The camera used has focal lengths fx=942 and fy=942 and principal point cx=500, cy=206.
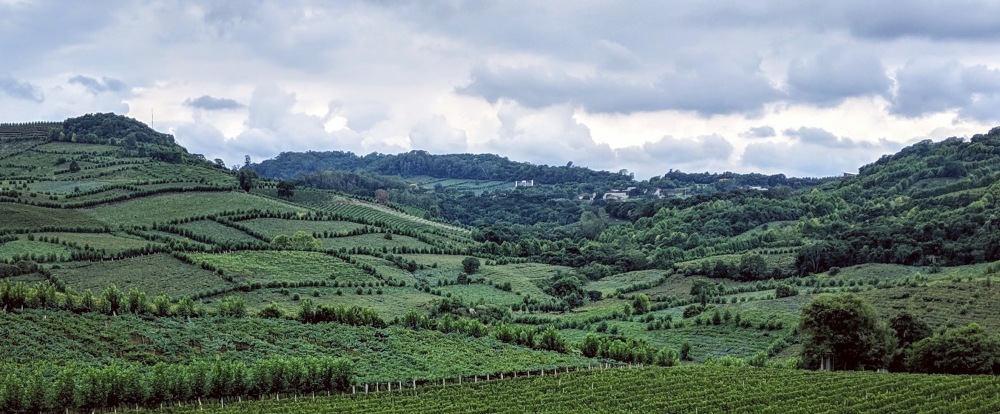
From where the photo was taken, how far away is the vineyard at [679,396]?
58062 mm

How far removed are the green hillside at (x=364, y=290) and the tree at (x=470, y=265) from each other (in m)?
0.22

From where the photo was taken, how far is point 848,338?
8231 cm

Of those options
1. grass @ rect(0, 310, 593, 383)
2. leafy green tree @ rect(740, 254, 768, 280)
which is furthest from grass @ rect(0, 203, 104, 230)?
leafy green tree @ rect(740, 254, 768, 280)

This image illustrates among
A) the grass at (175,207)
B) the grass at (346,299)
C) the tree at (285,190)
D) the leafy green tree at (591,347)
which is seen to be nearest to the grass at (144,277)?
the grass at (346,299)

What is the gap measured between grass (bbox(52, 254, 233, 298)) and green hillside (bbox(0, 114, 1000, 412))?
433mm

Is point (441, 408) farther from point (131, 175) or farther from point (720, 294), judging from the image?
point (131, 175)

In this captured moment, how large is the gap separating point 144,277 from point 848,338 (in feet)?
252

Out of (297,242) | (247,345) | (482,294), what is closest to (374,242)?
(297,242)

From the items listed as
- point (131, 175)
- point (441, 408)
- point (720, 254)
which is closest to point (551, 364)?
point (441, 408)

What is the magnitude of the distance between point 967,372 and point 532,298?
6286 centimetres

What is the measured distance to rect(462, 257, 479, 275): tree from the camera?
14388 centimetres

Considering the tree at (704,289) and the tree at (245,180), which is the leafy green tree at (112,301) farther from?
the tree at (245,180)

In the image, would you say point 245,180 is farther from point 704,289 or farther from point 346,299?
point 704,289

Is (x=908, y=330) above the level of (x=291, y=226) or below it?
below
